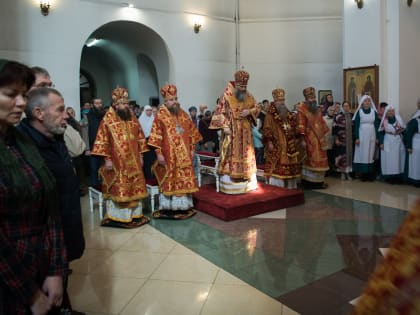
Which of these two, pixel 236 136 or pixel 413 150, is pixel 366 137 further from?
pixel 236 136

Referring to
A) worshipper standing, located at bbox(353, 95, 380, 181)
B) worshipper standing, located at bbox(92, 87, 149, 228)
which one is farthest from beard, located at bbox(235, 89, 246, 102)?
worshipper standing, located at bbox(353, 95, 380, 181)

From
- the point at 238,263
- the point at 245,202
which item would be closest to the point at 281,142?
the point at 245,202

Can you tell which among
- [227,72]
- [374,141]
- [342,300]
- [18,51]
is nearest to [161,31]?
[227,72]

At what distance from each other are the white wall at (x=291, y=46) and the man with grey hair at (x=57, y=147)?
10.5 meters

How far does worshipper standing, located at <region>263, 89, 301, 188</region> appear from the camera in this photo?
7.10 meters

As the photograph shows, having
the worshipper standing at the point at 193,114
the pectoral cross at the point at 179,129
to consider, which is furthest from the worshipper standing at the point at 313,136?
the worshipper standing at the point at 193,114

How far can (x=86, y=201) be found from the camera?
7.07 metres

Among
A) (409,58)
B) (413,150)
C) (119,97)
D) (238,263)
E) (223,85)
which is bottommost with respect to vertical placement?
(238,263)

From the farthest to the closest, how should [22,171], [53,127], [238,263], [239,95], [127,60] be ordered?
[127,60]
[239,95]
[238,263]
[53,127]
[22,171]

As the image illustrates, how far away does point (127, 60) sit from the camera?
13.2 m

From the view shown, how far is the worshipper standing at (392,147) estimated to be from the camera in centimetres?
781

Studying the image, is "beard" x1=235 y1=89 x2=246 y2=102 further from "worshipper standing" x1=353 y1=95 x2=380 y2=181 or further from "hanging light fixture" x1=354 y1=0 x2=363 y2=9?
"hanging light fixture" x1=354 y1=0 x2=363 y2=9

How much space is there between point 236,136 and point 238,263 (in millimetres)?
2604

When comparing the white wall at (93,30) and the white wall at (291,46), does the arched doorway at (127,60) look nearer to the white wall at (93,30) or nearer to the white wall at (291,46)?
the white wall at (93,30)
